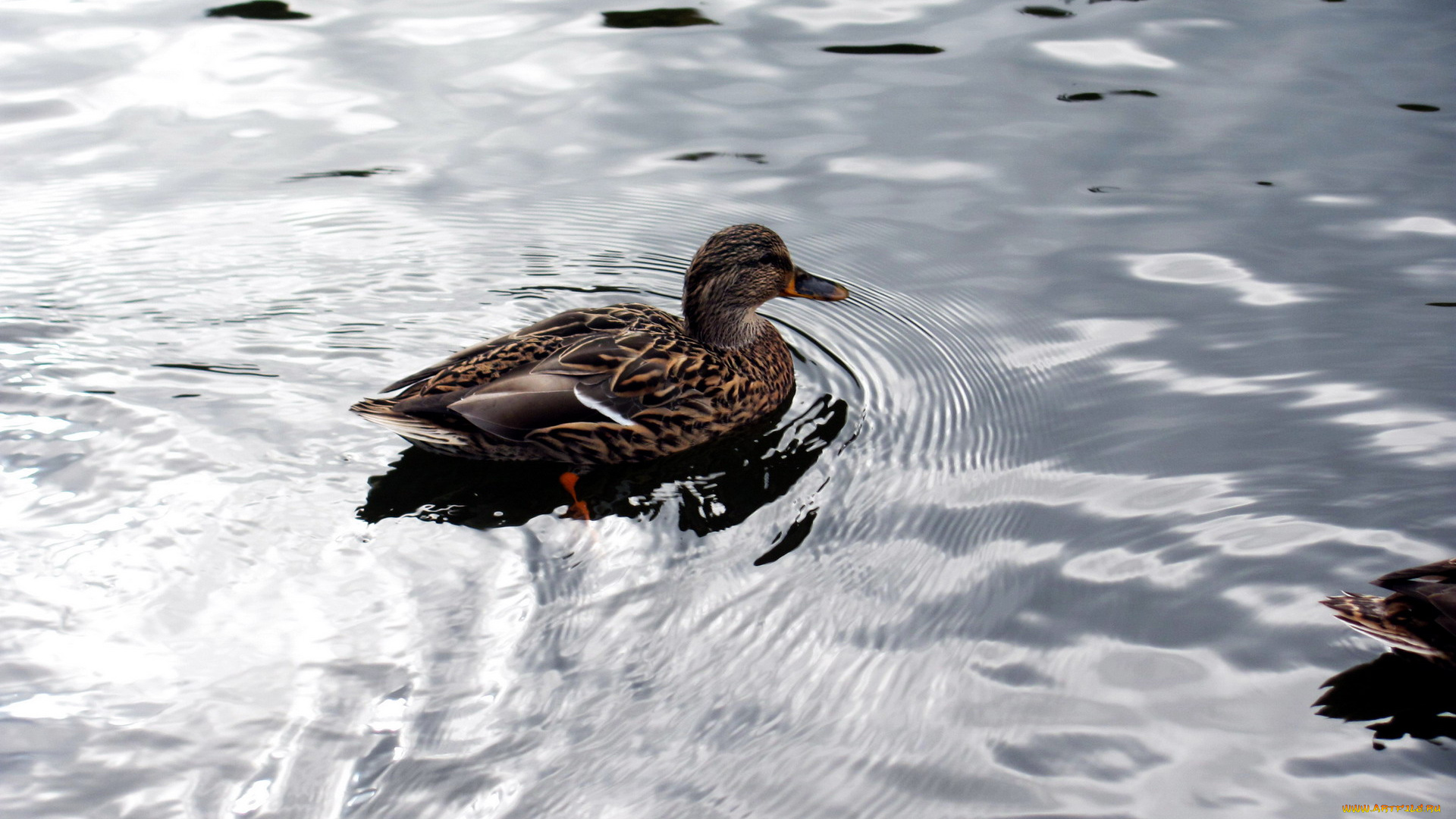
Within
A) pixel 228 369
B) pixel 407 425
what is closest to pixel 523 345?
pixel 407 425

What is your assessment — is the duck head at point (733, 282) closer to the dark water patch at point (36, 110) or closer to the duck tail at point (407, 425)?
the duck tail at point (407, 425)

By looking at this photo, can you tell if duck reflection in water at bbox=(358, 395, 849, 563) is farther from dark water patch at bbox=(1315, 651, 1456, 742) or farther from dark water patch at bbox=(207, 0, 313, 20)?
dark water patch at bbox=(207, 0, 313, 20)

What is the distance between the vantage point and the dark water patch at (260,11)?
929 centimetres

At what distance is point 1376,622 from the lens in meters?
3.70

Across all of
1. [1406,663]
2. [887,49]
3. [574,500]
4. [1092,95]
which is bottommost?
[574,500]

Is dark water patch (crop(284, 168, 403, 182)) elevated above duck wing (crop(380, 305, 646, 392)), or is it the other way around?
dark water patch (crop(284, 168, 403, 182))

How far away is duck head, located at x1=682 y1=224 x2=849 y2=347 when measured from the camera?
5828mm

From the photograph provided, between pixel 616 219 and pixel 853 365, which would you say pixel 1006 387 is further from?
pixel 616 219

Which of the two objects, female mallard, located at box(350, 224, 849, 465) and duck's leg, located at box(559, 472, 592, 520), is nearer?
duck's leg, located at box(559, 472, 592, 520)

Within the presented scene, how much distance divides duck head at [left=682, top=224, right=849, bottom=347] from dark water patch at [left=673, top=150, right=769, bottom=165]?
1.75 meters

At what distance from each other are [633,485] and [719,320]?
1.16 meters

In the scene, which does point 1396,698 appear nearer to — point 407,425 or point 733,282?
point 733,282

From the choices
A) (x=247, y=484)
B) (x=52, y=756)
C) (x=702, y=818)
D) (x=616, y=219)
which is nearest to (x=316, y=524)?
(x=247, y=484)

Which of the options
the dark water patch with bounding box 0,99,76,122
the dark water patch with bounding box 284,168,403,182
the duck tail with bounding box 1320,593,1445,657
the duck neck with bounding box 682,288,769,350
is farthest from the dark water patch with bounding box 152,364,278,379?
the duck tail with bounding box 1320,593,1445,657
